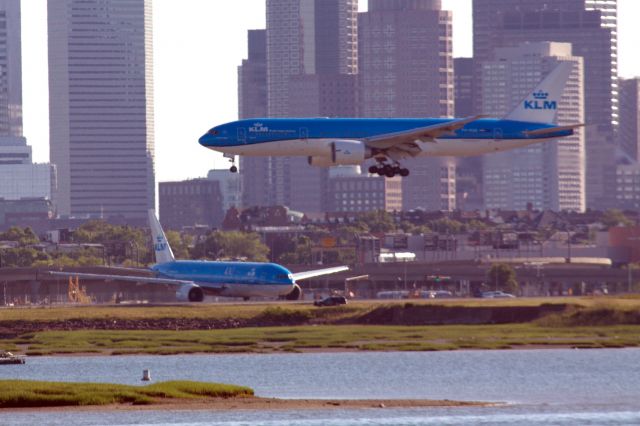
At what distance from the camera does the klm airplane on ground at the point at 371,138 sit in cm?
12662

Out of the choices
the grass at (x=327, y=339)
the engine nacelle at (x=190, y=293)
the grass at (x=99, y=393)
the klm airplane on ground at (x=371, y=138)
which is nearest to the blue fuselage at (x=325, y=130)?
the klm airplane on ground at (x=371, y=138)

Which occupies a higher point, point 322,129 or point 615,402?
point 322,129

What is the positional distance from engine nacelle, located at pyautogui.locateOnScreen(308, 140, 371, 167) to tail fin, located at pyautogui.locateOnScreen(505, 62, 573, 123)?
550 inches

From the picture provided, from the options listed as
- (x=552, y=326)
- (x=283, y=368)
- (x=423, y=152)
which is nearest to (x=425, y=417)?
(x=283, y=368)

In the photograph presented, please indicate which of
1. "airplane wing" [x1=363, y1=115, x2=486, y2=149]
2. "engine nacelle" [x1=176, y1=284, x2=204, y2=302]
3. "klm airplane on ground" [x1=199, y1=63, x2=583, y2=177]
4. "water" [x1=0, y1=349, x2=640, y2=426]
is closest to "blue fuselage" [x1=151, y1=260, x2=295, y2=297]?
"engine nacelle" [x1=176, y1=284, x2=204, y2=302]

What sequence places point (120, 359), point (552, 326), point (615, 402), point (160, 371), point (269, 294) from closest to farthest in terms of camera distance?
point (615, 402)
point (160, 371)
point (120, 359)
point (552, 326)
point (269, 294)

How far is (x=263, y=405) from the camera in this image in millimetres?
88250

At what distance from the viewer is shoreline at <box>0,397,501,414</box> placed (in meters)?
87.4

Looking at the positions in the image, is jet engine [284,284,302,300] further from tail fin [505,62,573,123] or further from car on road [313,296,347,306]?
tail fin [505,62,573,123]

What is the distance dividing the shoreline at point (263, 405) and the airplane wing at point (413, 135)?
123 ft

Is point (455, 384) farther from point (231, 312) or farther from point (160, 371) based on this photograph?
point (231, 312)

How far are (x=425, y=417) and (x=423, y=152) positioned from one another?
156 feet

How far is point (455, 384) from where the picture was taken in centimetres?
10075

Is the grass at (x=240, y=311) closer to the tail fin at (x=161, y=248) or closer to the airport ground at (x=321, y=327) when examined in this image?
the airport ground at (x=321, y=327)
